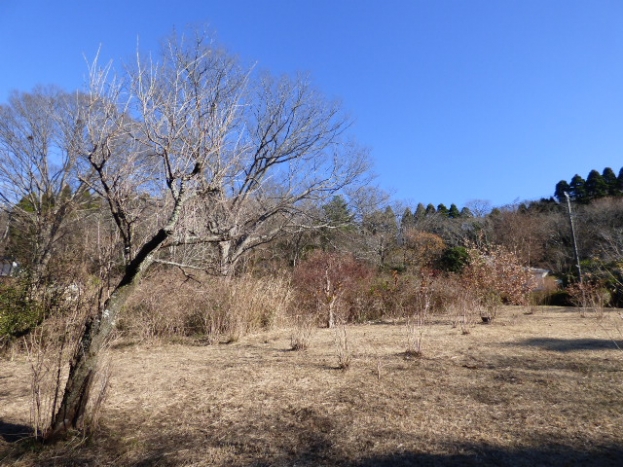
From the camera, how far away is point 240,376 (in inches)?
188

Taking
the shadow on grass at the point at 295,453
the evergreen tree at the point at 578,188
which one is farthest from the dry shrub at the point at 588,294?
the evergreen tree at the point at 578,188

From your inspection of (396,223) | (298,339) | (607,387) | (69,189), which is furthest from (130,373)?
(396,223)

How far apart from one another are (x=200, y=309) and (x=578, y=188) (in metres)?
40.6

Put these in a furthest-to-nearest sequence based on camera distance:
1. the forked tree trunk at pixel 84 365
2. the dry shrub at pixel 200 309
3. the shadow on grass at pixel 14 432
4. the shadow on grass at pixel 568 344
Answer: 1. the dry shrub at pixel 200 309
2. the shadow on grass at pixel 568 344
3. the shadow on grass at pixel 14 432
4. the forked tree trunk at pixel 84 365

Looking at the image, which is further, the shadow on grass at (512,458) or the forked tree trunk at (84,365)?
the forked tree trunk at (84,365)

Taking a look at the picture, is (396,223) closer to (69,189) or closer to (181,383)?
(69,189)

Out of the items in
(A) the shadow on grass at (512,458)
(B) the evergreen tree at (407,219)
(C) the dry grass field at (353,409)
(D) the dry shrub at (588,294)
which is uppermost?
(B) the evergreen tree at (407,219)

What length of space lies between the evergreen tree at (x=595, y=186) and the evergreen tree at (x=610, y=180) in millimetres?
356

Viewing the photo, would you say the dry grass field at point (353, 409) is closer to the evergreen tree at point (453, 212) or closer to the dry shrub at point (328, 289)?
the dry shrub at point (328, 289)

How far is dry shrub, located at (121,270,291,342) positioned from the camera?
7438mm

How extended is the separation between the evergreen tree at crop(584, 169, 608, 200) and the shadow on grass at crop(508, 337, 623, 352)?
35348 mm

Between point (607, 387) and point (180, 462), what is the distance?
12.9ft

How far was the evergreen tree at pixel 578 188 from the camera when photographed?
3700cm

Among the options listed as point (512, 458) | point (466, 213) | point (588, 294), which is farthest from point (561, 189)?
point (512, 458)
